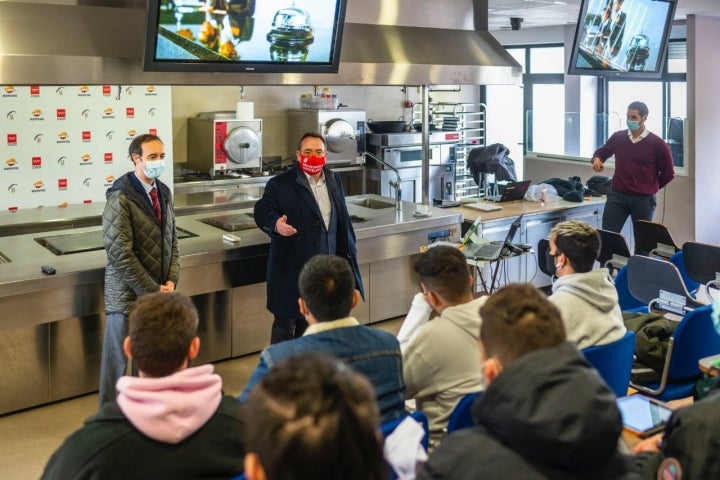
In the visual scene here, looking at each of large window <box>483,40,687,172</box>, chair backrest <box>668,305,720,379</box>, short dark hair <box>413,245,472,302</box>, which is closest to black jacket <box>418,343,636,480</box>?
short dark hair <box>413,245,472,302</box>

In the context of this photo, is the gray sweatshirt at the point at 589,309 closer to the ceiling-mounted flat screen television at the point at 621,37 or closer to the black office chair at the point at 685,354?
the black office chair at the point at 685,354

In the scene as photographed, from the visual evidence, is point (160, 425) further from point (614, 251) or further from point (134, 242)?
point (614, 251)

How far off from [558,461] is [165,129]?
253 inches

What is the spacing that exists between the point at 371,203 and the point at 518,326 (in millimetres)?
4701

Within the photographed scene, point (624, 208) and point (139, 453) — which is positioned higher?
point (624, 208)

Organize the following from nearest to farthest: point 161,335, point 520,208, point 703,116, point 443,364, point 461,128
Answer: point 161,335
point 443,364
point 520,208
point 703,116
point 461,128

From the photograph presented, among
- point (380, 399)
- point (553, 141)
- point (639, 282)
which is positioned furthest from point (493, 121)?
point (380, 399)

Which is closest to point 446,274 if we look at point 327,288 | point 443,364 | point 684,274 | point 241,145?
point 443,364

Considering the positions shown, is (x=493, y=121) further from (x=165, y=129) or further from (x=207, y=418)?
(x=207, y=418)

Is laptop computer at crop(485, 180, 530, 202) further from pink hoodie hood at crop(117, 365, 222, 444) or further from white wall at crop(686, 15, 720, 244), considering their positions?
pink hoodie hood at crop(117, 365, 222, 444)

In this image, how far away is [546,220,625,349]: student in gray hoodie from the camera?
3160 millimetres

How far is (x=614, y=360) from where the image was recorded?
10.3 ft

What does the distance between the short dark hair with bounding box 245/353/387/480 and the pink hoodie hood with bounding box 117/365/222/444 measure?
79 cm

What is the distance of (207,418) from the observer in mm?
2023
